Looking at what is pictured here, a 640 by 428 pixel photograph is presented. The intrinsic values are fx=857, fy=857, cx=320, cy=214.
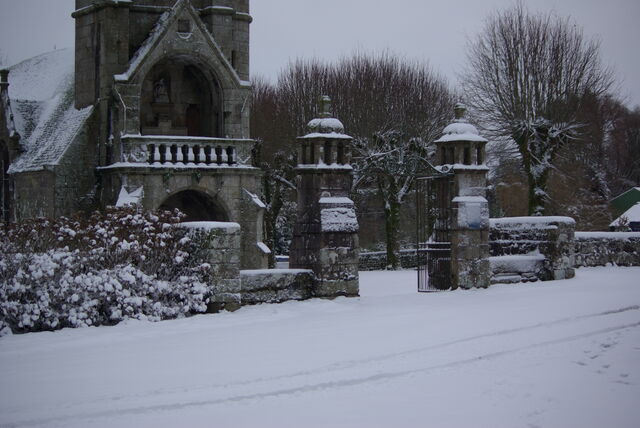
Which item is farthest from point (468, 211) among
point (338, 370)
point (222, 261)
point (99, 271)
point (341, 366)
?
point (338, 370)

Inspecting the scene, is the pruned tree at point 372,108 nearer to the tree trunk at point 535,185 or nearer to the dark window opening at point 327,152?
the tree trunk at point 535,185

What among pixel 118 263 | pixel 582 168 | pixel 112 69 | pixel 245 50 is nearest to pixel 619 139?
pixel 582 168

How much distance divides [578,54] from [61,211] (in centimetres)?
1873

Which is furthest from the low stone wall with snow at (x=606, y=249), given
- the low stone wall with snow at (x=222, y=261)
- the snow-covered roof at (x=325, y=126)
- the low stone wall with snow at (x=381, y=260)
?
the low stone wall with snow at (x=222, y=261)

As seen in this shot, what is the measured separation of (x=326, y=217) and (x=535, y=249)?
6.45m

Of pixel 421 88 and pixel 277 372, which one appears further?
pixel 421 88

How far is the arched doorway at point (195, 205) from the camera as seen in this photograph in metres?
23.9

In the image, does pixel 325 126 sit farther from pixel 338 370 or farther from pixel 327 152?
pixel 338 370

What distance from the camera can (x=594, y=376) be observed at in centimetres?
839

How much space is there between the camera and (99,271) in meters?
11.7

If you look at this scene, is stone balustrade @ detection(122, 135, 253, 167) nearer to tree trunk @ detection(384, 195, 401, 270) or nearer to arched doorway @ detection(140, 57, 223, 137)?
arched doorway @ detection(140, 57, 223, 137)

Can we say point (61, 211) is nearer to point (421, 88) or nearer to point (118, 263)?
point (118, 263)

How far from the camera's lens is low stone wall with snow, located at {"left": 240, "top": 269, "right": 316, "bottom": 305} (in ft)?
43.6

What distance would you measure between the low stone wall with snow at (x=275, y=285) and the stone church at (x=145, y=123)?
28.3ft
